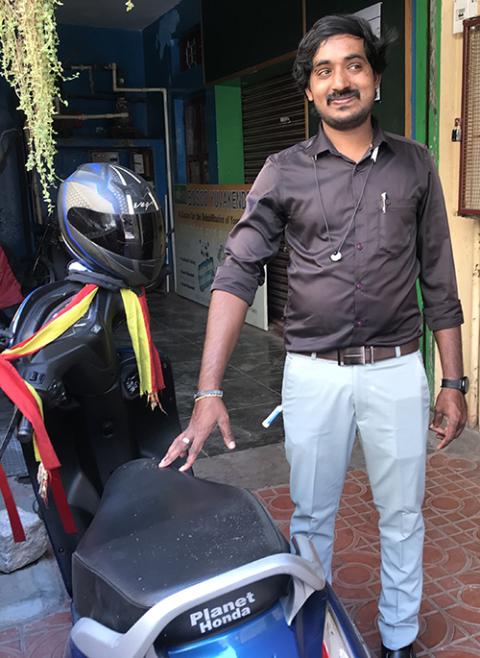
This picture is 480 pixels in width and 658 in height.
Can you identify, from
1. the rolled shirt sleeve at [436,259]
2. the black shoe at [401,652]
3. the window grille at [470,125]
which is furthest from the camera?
the window grille at [470,125]

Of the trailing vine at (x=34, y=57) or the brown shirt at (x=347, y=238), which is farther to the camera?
the trailing vine at (x=34, y=57)

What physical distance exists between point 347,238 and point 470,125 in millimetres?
2203

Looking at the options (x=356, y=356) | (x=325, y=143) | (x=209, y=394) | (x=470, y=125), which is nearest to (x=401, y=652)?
(x=356, y=356)

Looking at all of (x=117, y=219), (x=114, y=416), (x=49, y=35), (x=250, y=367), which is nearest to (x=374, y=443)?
(x=114, y=416)

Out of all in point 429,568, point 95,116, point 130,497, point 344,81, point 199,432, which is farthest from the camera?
point 95,116

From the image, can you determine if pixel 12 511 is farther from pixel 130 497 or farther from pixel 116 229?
pixel 116 229

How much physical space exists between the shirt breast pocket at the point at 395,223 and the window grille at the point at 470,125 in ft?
6.31

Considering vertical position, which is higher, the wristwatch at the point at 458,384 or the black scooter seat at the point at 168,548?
the wristwatch at the point at 458,384

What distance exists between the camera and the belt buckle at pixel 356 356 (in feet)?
6.32

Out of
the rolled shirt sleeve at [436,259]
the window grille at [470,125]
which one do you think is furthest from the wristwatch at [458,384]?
the window grille at [470,125]

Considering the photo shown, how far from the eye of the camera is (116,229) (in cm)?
212

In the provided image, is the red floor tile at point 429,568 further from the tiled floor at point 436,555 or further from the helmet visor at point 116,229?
the helmet visor at point 116,229

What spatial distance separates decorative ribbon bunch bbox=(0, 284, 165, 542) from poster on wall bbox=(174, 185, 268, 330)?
4856 mm

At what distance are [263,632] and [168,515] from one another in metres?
0.34
